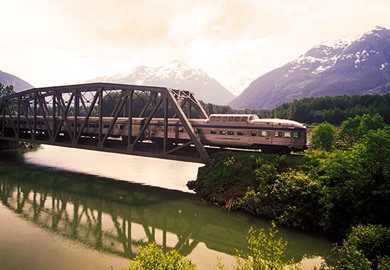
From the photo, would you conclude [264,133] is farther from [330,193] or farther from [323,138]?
[323,138]

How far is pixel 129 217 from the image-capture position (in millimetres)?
28812

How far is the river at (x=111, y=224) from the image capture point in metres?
20.6

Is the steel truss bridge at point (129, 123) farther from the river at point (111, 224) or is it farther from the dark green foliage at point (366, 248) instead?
the dark green foliage at point (366, 248)

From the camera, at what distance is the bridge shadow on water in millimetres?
23094

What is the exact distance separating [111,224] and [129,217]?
6.77 ft

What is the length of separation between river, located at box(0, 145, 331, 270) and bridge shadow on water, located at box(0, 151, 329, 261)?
0.07 meters

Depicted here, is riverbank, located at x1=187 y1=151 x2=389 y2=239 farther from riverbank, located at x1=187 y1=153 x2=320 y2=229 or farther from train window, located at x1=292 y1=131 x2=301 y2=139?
train window, located at x1=292 y1=131 x2=301 y2=139

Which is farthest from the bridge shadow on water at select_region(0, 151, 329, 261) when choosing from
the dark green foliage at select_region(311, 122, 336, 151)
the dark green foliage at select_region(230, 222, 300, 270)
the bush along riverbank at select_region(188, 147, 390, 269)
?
the dark green foliage at select_region(311, 122, 336, 151)

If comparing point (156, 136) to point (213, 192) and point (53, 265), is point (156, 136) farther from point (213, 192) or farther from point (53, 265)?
point (53, 265)

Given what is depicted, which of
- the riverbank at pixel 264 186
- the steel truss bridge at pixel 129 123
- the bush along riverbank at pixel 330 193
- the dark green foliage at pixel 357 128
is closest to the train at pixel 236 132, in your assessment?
the steel truss bridge at pixel 129 123

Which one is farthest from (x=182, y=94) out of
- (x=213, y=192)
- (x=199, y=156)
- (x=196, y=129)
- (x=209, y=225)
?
(x=209, y=225)

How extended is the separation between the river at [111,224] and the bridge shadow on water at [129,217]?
2.9 inches

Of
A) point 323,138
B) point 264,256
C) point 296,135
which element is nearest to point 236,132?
point 296,135

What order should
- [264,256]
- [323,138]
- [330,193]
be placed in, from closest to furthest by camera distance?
[264,256]
[330,193]
[323,138]
